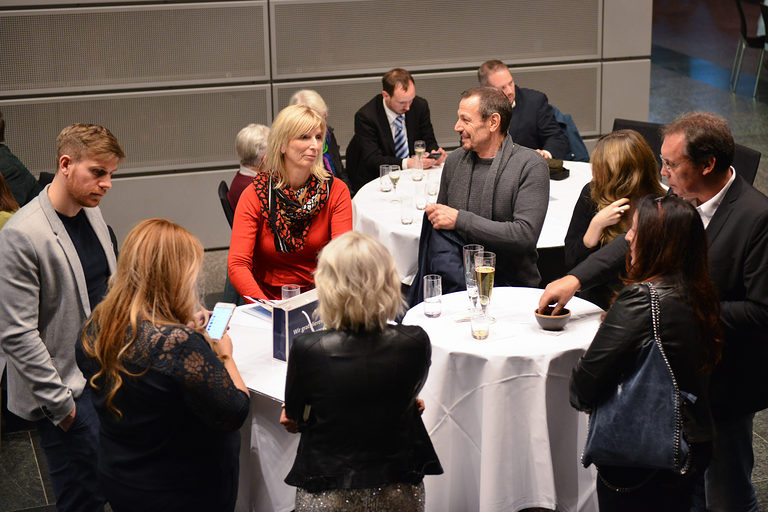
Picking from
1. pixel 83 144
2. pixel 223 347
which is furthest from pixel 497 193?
pixel 83 144

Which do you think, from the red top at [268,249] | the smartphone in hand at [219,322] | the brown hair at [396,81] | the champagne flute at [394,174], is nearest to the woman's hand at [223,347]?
the smartphone in hand at [219,322]

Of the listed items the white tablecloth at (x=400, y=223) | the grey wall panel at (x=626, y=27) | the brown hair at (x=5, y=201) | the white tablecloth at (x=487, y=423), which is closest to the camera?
the white tablecloth at (x=487, y=423)

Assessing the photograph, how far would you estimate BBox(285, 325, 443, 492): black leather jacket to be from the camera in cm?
218

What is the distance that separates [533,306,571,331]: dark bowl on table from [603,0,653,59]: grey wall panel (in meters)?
4.50

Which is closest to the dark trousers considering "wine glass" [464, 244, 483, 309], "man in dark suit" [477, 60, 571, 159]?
"wine glass" [464, 244, 483, 309]

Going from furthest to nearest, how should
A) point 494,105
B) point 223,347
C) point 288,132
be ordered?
point 494,105
point 288,132
point 223,347

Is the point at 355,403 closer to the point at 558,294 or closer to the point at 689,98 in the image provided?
the point at 558,294

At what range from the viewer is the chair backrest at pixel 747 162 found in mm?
4668

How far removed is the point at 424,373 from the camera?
2.27m

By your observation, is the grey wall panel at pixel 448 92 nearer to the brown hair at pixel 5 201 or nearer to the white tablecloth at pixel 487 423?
the brown hair at pixel 5 201

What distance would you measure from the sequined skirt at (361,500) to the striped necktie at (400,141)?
3941 mm

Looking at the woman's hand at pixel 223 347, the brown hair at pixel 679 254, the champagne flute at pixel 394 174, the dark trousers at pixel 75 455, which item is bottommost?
the dark trousers at pixel 75 455

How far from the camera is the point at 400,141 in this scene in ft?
19.9

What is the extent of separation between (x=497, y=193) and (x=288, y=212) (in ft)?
2.94
